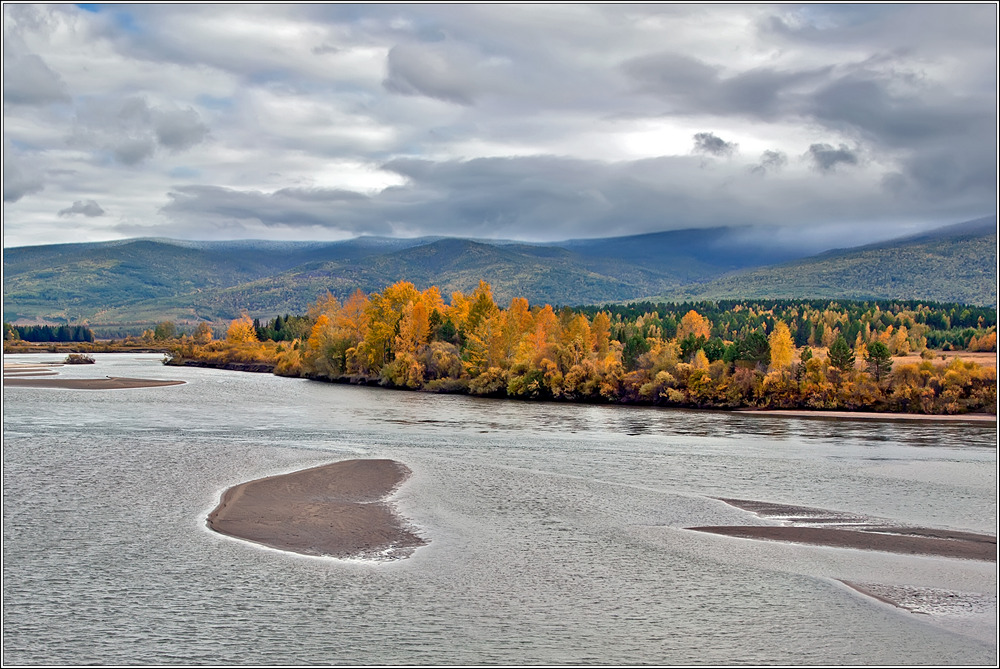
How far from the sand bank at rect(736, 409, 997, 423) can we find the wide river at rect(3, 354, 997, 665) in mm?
19420

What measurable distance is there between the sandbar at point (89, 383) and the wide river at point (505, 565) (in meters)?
50.1

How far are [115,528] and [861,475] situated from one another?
33.3 meters

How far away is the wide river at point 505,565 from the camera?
19.2 metres

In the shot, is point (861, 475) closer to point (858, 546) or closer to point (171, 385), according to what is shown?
point (858, 546)

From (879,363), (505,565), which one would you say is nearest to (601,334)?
(879,363)

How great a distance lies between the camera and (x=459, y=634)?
19.8 meters

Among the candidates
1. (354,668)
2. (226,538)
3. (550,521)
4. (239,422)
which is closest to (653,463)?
(550,521)

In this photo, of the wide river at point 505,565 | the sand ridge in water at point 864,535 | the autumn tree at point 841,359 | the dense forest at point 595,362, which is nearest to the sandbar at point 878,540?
the sand ridge in water at point 864,535

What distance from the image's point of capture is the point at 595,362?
8875cm

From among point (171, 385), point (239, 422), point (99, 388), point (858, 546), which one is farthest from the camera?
point (171, 385)

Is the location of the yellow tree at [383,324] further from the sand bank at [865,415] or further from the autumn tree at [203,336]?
the autumn tree at [203,336]

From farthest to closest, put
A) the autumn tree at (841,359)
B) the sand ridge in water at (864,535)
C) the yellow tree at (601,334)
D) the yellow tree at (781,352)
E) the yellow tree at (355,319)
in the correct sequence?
the yellow tree at (355,319) < the yellow tree at (601,334) < the yellow tree at (781,352) < the autumn tree at (841,359) < the sand ridge in water at (864,535)

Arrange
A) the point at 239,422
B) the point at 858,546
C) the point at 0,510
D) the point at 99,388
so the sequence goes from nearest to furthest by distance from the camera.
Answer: the point at 858,546, the point at 0,510, the point at 239,422, the point at 99,388

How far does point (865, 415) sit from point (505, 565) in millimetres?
56667
